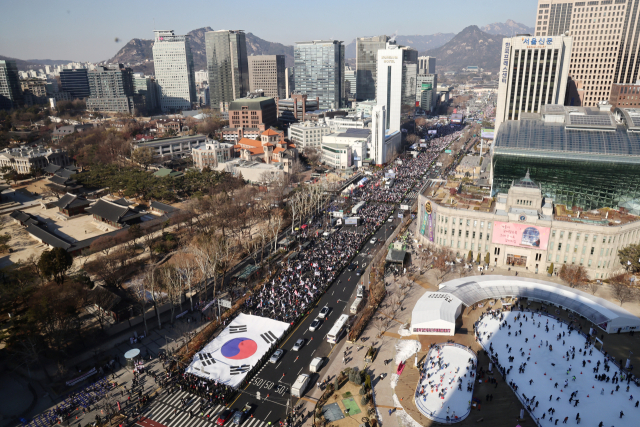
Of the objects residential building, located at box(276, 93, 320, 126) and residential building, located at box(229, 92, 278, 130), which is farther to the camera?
residential building, located at box(276, 93, 320, 126)

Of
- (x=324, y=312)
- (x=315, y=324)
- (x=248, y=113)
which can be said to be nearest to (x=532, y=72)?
(x=324, y=312)

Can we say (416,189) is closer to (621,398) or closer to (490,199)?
(490,199)

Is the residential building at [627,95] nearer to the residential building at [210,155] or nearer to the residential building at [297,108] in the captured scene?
the residential building at [297,108]

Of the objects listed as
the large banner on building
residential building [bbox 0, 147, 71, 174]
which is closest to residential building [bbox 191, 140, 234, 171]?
residential building [bbox 0, 147, 71, 174]

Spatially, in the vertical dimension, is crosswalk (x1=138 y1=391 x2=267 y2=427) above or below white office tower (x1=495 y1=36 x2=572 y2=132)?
below

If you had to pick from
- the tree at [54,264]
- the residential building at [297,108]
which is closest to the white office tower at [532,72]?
the residential building at [297,108]

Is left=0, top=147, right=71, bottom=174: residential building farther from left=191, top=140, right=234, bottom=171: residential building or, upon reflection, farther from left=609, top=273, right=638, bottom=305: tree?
left=609, top=273, right=638, bottom=305: tree
